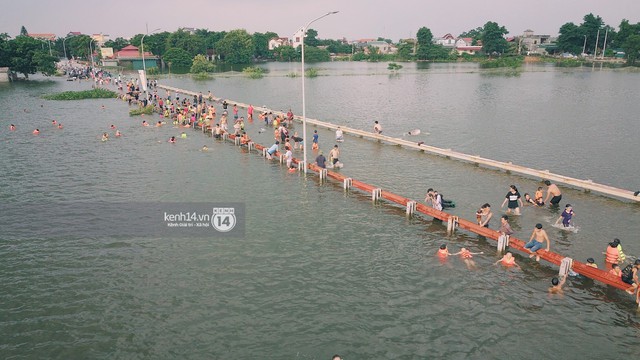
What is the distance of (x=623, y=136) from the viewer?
3978 centimetres

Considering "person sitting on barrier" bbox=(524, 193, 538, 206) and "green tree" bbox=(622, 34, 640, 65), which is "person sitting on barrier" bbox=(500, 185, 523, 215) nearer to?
"person sitting on barrier" bbox=(524, 193, 538, 206)

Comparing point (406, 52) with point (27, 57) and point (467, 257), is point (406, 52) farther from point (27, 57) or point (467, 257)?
point (467, 257)

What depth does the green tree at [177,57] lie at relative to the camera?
424 ft

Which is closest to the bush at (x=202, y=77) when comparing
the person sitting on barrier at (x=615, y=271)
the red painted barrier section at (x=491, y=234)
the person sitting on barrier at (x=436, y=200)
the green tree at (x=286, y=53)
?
the red painted barrier section at (x=491, y=234)

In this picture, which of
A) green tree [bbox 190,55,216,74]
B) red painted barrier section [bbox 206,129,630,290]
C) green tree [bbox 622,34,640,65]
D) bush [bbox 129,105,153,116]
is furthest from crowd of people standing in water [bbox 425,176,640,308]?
green tree [bbox 622,34,640,65]

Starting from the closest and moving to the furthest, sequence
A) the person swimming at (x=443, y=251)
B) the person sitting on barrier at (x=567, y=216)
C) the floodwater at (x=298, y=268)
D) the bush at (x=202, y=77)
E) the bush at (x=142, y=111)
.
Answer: the floodwater at (x=298, y=268) < the person swimming at (x=443, y=251) < the person sitting on barrier at (x=567, y=216) < the bush at (x=142, y=111) < the bush at (x=202, y=77)

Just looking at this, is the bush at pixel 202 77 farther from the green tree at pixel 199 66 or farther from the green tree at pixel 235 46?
the green tree at pixel 235 46

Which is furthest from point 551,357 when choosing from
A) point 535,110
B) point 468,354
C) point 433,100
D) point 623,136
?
point 433,100

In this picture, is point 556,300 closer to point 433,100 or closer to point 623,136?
point 623,136

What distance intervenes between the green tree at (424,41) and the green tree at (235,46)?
212 ft

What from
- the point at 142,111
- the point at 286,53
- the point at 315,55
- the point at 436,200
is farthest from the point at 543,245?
the point at 315,55

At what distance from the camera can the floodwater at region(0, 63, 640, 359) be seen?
12.7 meters

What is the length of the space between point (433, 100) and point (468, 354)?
58.7 meters

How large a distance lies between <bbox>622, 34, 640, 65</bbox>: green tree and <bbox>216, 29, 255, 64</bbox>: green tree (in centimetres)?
11745
